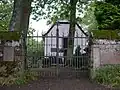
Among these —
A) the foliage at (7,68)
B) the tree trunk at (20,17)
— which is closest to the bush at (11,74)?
the foliage at (7,68)

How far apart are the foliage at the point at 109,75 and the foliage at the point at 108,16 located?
320cm

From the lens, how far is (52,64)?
41.0 feet

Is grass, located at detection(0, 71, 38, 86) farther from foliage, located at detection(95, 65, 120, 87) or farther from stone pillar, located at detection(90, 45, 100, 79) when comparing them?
foliage, located at detection(95, 65, 120, 87)

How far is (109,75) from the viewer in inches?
371

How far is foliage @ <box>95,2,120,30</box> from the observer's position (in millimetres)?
12578

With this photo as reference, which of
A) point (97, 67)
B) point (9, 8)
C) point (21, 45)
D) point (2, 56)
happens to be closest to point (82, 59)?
point (97, 67)

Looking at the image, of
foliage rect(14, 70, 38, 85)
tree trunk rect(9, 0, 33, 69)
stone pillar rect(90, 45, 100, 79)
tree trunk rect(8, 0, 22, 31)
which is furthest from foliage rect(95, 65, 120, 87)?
tree trunk rect(8, 0, 22, 31)

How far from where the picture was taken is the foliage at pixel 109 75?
29.9 ft

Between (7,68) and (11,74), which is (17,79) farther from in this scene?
(7,68)

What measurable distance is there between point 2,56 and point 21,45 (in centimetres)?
87

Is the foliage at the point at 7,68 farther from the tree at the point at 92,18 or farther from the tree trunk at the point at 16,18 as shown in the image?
the tree at the point at 92,18

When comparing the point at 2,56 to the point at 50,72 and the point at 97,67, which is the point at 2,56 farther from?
the point at 97,67

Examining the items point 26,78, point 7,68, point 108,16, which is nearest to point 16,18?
point 7,68

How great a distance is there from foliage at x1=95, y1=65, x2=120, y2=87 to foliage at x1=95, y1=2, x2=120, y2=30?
3.20m
